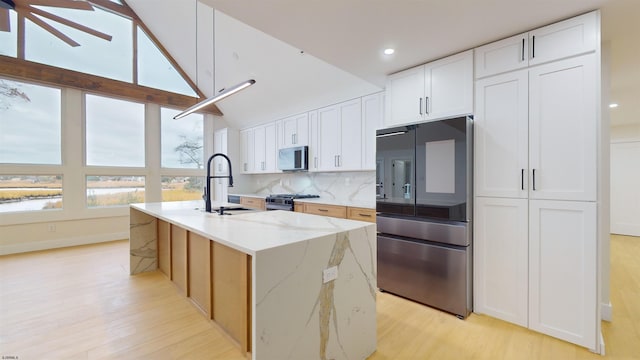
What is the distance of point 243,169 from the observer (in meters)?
6.12

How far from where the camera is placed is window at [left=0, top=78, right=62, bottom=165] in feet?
13.6

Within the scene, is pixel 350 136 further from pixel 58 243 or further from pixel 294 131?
pixel 58 243

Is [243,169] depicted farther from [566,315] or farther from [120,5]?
[566,315]

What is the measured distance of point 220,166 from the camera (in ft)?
20.7

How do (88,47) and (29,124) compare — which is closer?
(29,124)

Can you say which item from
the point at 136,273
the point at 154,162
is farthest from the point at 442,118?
the point at 154,162

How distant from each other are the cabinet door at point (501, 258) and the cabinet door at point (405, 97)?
1048mm

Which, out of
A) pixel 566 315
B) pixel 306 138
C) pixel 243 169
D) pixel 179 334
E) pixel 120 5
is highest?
pixel 120 5

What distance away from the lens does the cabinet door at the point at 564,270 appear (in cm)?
184

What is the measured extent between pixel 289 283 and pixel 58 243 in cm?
528

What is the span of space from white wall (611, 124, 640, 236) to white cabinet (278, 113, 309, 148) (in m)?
6.52

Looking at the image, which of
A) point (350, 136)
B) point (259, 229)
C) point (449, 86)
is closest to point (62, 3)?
point (259, 229)

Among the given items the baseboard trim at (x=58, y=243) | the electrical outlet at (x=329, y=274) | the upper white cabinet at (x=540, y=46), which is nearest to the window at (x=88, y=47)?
the baseboard trim at (x=58, y=243)

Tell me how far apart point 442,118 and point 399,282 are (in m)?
1.65
